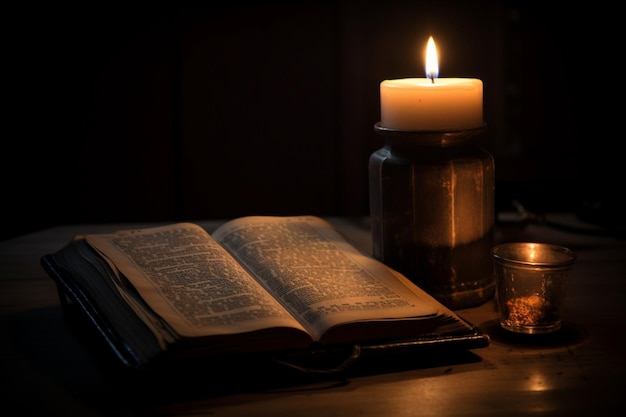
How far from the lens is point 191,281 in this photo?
888mm

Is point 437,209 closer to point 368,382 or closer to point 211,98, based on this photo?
point 368,382

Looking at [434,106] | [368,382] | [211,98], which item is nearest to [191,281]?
[368,382]

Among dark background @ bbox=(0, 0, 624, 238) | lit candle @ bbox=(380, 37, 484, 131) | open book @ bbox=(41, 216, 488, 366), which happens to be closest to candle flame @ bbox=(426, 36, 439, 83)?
lit candle @ bbox=(380, 37, 484, 131)

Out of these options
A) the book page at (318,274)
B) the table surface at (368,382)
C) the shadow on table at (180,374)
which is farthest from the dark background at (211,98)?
the shadow on table at (180,374)

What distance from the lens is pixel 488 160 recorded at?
1.00m

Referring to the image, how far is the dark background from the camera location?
2105 mm

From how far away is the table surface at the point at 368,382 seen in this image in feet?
2.40

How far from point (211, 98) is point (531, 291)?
139cm

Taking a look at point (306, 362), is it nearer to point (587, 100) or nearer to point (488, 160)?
point (488, 160)

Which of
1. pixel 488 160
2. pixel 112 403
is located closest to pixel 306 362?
pixel 112 403

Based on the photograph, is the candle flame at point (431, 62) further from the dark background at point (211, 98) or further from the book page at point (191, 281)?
the dark background at point (211, 98)

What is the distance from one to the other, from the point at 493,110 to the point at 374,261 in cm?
125

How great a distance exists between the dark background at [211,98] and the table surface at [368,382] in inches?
46.3

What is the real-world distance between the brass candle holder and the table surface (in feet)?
0.17
